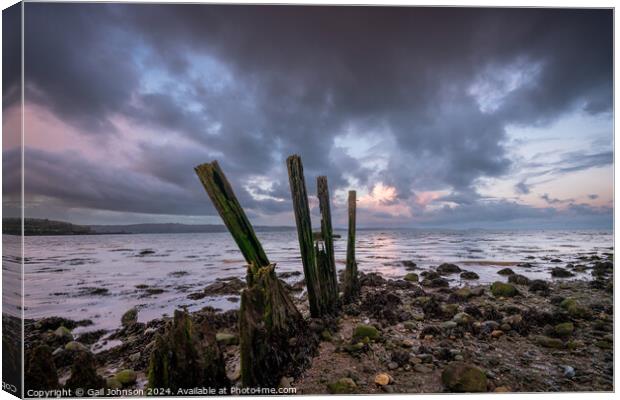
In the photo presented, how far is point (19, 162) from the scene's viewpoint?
13.4 ft

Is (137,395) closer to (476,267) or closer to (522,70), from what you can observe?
(522,70)

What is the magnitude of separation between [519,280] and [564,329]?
385 cm

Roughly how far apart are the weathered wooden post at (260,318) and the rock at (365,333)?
2.24ft

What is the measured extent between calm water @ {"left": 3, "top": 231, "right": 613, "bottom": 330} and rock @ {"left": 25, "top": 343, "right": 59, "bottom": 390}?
3.32 feet

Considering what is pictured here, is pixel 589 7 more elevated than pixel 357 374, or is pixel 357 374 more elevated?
pixel 589 7

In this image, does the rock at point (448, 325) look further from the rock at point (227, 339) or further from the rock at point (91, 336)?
the rock at point (91, 336)

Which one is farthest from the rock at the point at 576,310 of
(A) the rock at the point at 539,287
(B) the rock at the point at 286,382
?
(B) the rock at the point at 286,382

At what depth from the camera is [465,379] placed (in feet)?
12.2

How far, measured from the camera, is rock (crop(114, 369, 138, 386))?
13.1 feet

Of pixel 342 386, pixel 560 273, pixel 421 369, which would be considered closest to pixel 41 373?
pixel 342 386

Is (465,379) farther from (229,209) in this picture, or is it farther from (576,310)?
(229,209)

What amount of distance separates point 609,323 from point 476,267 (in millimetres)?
6046

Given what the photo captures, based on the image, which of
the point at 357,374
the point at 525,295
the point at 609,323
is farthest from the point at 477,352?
the point at 525,295

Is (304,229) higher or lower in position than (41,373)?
higher
